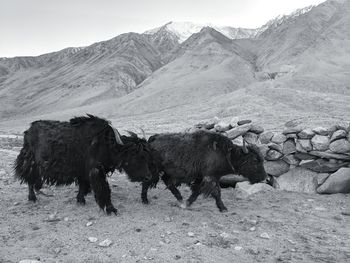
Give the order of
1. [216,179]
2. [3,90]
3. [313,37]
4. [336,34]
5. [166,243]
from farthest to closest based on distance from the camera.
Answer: [3,90], [313,37], [336,34], [216,179], [166,243]

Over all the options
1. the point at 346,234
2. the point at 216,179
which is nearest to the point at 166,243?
the point at 216,179

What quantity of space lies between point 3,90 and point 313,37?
6271 centimetres

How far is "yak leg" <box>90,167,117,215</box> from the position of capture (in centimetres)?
667

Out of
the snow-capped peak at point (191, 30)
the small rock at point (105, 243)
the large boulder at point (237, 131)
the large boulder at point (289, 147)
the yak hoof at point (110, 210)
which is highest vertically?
the snow-capped peak at point (191, 30)

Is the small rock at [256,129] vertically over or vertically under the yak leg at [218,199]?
over

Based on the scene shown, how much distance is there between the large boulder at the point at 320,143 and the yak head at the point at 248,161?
1505mm

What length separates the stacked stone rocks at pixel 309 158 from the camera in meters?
8.44

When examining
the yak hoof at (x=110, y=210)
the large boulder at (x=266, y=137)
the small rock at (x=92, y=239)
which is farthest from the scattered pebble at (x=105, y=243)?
the large boulder at (x=266, y=137)

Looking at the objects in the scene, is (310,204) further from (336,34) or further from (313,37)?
(313,37)

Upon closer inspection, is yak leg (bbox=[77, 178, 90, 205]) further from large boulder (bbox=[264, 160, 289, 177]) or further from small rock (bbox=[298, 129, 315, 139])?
small rock (bbox=[298, 129, 315, 139])

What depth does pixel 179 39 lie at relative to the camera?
126 m

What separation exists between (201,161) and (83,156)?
6.69 ft

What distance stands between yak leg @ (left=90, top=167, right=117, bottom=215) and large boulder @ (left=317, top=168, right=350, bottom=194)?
14.2 feet

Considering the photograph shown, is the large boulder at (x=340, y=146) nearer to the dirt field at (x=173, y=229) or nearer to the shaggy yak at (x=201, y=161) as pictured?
the dirt field at (x=173, y=229)
